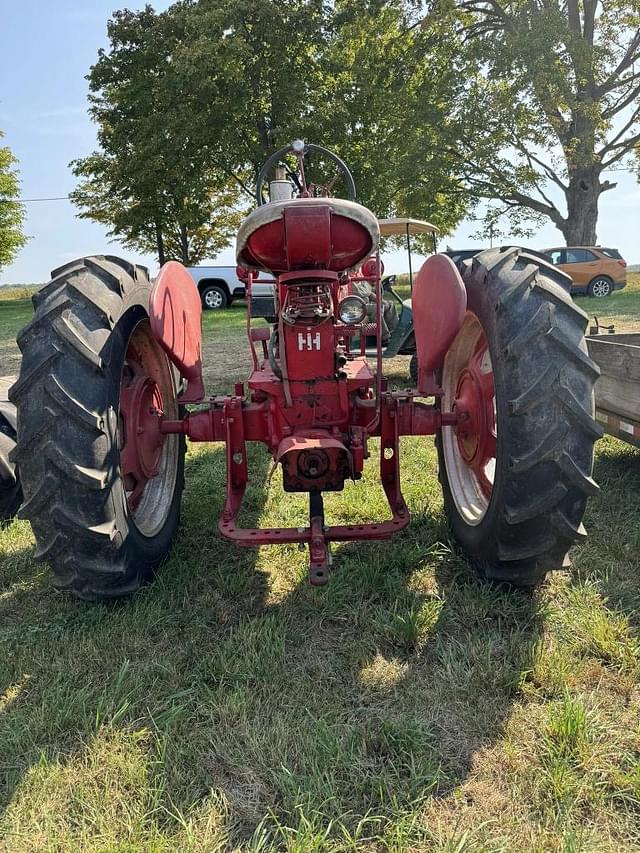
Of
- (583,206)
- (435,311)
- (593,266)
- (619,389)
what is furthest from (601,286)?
(435,311)

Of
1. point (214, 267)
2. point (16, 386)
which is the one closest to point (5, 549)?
point (16, 386)

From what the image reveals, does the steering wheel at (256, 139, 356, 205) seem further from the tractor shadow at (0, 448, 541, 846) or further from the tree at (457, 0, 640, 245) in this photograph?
the tree at (457, 0, 640, 245)

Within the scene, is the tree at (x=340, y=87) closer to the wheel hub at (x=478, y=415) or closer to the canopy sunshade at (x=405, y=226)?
the canopy sunshade at (x=405, y=226)

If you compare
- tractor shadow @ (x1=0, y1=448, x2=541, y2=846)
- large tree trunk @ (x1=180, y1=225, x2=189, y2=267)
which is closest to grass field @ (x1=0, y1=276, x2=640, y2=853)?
tractor shadow @ (x1=0, y1=448, x2=541, y2=846)

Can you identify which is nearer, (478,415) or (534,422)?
(534,422)

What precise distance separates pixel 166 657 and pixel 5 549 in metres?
1.49

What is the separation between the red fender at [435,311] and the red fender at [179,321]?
110cm

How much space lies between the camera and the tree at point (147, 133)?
20.4m

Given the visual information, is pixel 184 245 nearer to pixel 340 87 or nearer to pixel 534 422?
pixel 340 87

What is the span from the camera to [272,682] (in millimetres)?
2160

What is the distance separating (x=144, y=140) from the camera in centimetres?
2067

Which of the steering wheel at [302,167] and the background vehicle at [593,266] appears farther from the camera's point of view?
the background vehicle at [593,266]

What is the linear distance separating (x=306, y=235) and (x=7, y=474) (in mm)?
2386

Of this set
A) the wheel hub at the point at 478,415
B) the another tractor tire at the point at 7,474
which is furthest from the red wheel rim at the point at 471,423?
the another tractor tire at the point at 7,474
